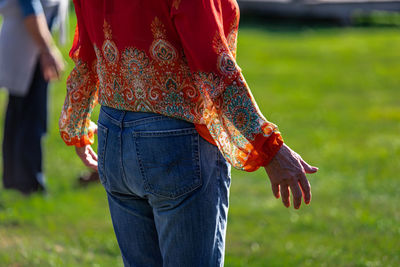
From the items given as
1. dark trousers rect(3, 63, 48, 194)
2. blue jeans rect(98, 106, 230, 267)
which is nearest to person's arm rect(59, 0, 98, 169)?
blue jeans rect(98, 106, 230, 267)

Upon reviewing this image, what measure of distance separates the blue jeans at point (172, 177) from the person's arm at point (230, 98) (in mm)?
151

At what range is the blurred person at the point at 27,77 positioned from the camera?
5.03 m

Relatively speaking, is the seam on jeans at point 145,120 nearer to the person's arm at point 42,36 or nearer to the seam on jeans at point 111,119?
the seam on jeans at point 111,119

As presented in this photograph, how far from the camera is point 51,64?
5.05 metres

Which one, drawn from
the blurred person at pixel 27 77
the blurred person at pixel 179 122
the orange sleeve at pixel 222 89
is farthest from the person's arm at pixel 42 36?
the orange sleeve at pixel 222 89

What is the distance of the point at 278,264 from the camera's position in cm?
408

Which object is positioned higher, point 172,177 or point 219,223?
point 172,177

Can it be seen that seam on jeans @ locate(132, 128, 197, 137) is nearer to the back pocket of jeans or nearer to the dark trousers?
the back pocket of jeans

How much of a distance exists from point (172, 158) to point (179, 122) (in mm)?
123

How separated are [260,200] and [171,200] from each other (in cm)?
337

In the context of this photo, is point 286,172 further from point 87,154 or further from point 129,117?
point 87,154

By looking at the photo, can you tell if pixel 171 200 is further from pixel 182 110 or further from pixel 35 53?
pixel 35 53

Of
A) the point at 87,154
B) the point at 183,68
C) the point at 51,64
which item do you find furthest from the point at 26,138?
the point at 183,68

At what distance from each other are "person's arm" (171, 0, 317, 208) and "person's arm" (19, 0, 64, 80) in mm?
3121
